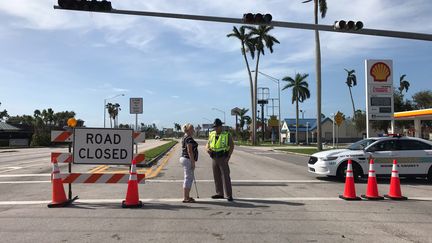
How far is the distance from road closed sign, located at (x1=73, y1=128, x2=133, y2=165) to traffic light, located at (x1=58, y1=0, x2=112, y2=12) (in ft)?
18.9

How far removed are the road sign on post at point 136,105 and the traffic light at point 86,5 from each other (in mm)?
11222

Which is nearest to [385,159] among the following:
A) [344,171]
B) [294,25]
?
[344,171]

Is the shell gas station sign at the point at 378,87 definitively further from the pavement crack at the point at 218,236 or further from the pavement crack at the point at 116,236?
the pavement crack at the point at 116,236

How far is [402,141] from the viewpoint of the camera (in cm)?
1494

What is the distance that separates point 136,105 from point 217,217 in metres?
18.2

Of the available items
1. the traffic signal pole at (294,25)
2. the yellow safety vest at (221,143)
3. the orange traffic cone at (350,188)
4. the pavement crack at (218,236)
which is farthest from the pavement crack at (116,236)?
the traffic signal pole at (294,25)

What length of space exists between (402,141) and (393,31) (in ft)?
13.7

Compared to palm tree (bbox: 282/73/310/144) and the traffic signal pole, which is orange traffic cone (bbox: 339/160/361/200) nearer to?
the traffic signal pole

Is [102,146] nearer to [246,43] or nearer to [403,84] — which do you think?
[246,43]

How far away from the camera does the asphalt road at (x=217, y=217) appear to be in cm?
691

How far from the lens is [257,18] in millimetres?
15461

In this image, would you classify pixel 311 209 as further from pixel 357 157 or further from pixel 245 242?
pixel 357 157

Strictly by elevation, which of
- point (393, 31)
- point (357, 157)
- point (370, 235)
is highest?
point (393, 31)

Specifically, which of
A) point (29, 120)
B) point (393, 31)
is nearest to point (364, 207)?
point (393, 31)
